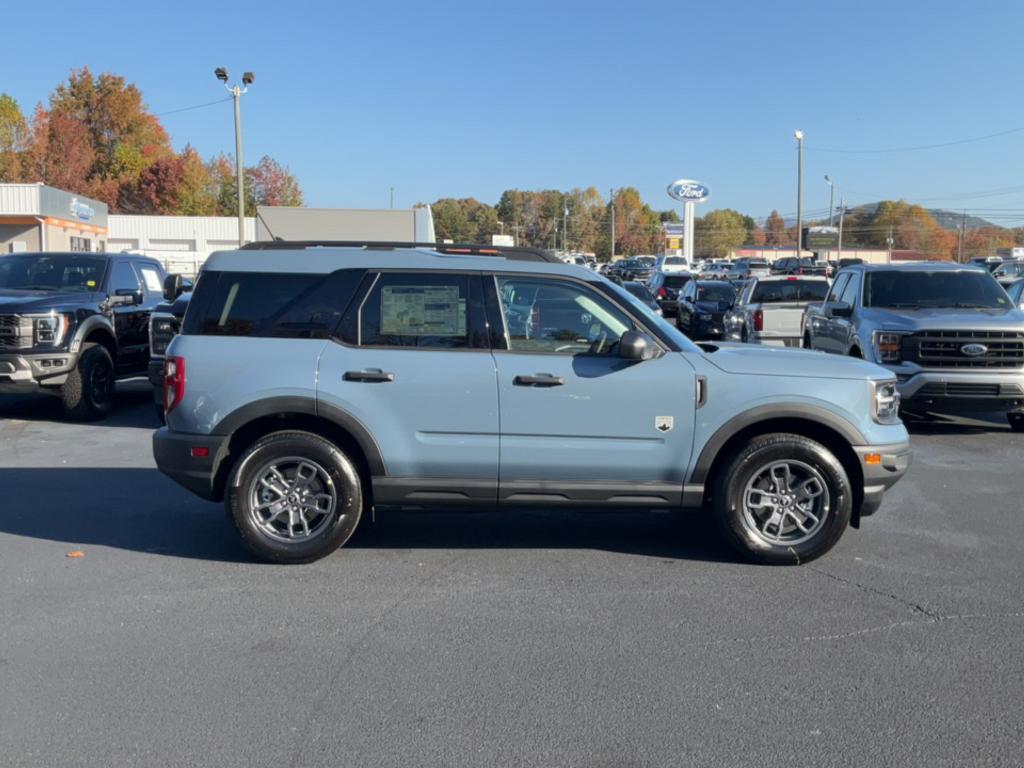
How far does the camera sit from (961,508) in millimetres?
7387

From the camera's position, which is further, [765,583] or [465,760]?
[765,583]

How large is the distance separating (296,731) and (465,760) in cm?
72

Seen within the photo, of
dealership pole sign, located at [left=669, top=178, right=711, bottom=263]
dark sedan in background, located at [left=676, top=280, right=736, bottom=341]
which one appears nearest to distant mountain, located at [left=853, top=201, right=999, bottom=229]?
dealership pole sign, located at [left=669, top=178, right=711, bottom=263]

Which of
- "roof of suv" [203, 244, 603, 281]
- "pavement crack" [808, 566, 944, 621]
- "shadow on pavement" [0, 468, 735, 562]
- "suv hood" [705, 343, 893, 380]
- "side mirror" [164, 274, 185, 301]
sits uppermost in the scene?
"roof of suv" [203, 244, 603, 281]

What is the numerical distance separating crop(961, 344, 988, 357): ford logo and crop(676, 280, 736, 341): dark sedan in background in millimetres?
11516

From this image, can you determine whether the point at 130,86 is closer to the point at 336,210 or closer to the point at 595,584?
the point at 336,210

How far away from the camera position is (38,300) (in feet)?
36.6

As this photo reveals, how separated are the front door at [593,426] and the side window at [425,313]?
29 cm

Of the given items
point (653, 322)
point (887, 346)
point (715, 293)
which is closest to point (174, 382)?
point (653, 322)

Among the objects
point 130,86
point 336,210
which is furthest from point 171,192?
point 336,210

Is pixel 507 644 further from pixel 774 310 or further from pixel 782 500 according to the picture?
pixel 774 310

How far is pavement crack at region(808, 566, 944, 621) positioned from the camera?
5.05 meters

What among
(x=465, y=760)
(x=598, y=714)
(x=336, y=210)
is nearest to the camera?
(x=465, y=760)

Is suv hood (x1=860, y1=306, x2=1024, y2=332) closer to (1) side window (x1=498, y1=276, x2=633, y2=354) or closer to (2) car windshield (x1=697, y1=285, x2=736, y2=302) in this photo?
(1) side window (x1=498, y1=276, x2=633, y2=354)
